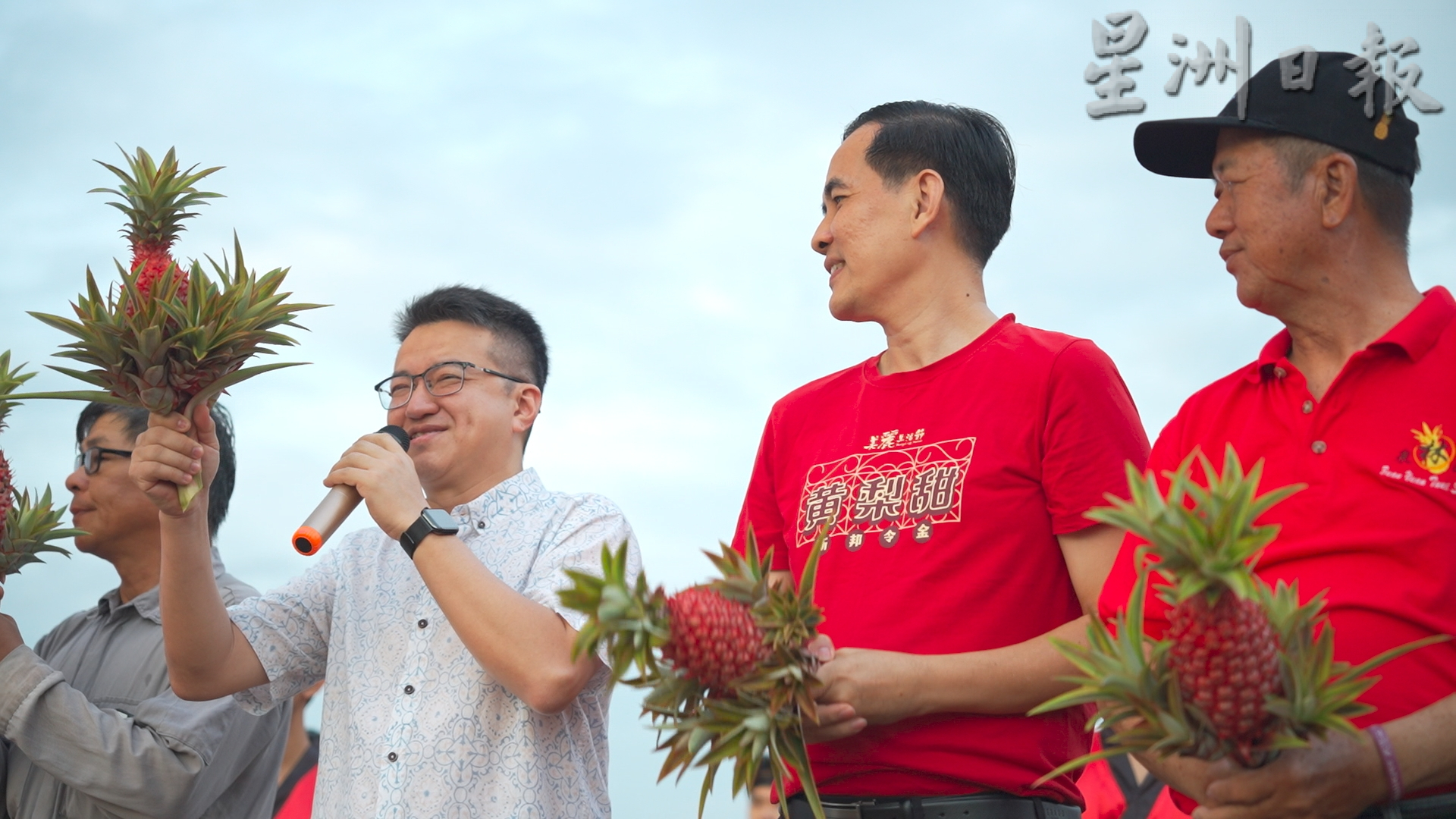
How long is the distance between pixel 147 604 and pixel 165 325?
5.88 ft

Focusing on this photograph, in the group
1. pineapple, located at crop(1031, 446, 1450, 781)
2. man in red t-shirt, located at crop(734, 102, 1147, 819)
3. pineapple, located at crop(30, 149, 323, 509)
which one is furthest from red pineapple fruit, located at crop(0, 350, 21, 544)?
pineapple, located at crop(1031, 446, 1450, 781)

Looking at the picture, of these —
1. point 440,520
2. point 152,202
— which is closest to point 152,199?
point 152,202

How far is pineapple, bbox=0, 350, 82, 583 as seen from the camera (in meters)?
4.17

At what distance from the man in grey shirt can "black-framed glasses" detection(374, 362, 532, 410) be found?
94cm

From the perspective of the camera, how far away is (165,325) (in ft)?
10.2

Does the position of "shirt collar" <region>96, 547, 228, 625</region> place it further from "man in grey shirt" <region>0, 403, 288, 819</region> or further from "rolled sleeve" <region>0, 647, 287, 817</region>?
"rolled sleeve" <region>0, 647, 287, 817</region>

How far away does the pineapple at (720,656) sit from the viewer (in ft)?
6.98

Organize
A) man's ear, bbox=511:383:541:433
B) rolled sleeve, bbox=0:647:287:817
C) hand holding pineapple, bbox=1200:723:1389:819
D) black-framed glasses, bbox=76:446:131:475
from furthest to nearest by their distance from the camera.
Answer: black-framed glasses, bbox=76:446:131:475
man's ear, bbox=511:383:541:433
rolled sleeve, bbox=0:647:287:817
hand holding pineapple, bbox=1200:723:1389:819

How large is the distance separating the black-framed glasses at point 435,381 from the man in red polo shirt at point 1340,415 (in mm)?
2168

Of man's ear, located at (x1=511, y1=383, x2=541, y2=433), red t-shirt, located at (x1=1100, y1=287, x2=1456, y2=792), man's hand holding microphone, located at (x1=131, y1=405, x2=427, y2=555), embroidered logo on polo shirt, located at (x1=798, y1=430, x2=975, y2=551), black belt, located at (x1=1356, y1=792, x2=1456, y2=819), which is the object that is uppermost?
man's ear, located at (x1=511, y1=383, x2=541, y2=433)

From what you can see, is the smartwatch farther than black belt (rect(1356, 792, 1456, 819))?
Yes

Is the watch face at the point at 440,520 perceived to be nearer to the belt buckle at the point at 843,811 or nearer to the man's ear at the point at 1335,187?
the belt buckle at the point at 843,811

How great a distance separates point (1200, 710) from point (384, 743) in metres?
2.34

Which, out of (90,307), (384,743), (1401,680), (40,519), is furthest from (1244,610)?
(40,519)
